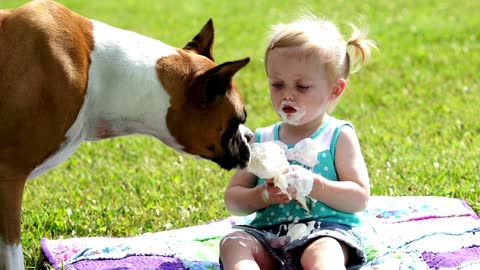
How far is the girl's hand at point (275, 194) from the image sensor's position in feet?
15.4

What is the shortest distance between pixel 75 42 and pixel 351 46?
1.66 m

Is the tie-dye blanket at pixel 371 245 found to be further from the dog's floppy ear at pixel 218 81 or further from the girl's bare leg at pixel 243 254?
the dog's floppy ear at pixel 218 81

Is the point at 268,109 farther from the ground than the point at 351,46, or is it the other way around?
the point at 351,46

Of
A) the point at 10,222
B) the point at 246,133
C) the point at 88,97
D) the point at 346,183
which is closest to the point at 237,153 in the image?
the point at 246,133

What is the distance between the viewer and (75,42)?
4.58m

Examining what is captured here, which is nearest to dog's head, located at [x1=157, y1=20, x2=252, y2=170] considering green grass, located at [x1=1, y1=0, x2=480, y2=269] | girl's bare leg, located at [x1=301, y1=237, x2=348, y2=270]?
girl's bare leg, located at [x1=301, y1=237, x2=348, y2=270]

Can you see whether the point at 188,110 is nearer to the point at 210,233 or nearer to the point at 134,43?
the point at 134,43

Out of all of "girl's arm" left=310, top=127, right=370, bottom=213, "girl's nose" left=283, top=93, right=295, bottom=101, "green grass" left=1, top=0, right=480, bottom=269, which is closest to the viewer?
"girl's arm" left=310, top=127, right=370, bottom=213

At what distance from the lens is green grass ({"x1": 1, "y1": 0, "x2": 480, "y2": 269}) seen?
6.18 metres

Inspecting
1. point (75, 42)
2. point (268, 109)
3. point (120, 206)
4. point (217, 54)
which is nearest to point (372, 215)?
point (120, 206)

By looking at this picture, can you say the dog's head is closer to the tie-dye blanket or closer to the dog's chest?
the dog's chest

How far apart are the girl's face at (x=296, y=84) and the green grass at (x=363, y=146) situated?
4.74ft

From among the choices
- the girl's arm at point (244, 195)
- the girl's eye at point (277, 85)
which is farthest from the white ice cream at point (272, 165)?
the girl's eye at point (277, 85)

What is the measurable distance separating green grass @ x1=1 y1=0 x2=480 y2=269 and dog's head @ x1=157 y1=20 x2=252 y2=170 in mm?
1301
